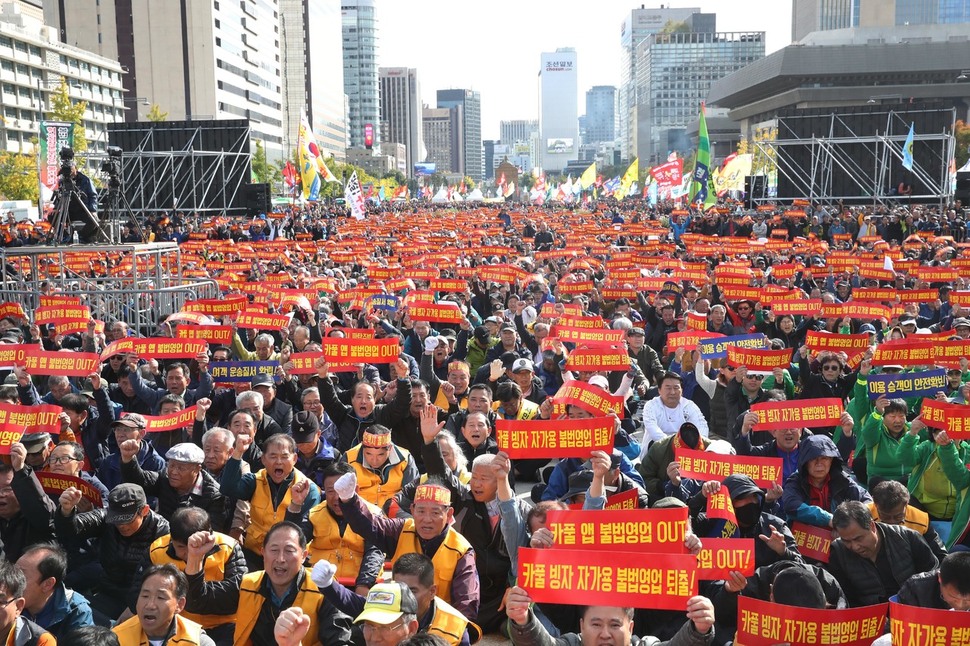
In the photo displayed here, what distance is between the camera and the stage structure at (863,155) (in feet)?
120

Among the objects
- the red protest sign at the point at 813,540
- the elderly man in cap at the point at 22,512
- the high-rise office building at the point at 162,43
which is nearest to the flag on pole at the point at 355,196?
the elderly man in cap at the point at 22,512

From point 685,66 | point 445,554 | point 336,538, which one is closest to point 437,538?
point 445,554

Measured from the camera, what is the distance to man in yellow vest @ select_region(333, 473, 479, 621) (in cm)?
566

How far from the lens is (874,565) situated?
558 cm

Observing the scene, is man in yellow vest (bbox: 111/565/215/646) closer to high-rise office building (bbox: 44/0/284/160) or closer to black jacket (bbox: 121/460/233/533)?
black jacket (bbox: 121/460/233/533)

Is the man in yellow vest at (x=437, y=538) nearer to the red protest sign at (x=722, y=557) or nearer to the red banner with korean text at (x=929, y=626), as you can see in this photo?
the red protest sign at (x=722, y=557)

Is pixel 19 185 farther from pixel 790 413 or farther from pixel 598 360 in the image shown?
pixel 790 413

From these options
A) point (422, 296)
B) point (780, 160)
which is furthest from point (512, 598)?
point (780, 160)

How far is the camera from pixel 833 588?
5.16m

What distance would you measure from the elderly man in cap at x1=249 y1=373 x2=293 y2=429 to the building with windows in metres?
67.7

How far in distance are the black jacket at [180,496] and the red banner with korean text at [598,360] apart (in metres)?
3.96

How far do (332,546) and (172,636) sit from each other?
4.84ft

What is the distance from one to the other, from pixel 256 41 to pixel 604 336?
112 metres

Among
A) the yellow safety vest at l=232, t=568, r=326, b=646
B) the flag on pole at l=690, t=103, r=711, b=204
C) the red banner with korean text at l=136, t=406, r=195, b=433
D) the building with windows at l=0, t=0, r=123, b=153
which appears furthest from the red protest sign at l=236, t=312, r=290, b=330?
the building with windows at l=0, t=0, r=123, b=153
